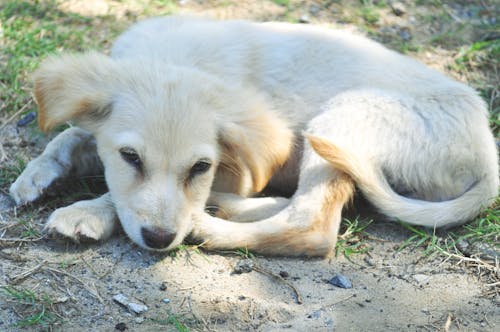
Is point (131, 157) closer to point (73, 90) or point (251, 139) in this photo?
point (73, 90)

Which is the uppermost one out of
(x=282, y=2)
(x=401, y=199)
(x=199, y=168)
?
(x=282, y=2)

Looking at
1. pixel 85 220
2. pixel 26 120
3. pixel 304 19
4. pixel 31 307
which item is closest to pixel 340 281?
pixel 85 220

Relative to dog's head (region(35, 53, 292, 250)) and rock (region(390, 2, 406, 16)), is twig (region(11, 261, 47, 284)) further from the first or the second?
rock (region(390, 2, 406, 16))

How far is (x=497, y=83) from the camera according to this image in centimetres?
494

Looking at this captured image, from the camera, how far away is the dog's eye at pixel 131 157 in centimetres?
311

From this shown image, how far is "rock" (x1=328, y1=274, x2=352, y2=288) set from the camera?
3.14 metres

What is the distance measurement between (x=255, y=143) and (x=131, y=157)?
2.00 ft

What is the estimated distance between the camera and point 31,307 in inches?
108

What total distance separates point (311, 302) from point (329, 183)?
73 centimetres

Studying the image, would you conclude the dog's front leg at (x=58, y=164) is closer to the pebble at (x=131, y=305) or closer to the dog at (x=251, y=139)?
the dog at (x=251, y=139)

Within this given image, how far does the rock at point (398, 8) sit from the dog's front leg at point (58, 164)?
116 inches

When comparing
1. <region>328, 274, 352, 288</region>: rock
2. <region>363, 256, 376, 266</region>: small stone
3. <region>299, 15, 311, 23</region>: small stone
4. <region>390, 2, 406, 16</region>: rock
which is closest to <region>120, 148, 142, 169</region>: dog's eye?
<region>328, 274, 352, 288</region>: rock

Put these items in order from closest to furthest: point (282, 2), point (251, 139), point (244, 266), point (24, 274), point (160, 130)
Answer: point (24, 274), point (160, 130), point (244, 266), point (251, 139), point (282, 2)

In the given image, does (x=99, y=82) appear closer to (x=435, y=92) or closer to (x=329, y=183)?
(x=329, y=183)
